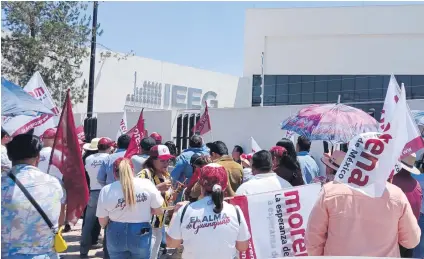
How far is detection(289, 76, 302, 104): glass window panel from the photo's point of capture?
3166 cm

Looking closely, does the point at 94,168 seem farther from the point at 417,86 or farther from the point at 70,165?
the point at 417,86

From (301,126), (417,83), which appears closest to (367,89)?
(417,83)

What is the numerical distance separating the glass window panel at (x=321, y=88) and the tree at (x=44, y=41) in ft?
42.8

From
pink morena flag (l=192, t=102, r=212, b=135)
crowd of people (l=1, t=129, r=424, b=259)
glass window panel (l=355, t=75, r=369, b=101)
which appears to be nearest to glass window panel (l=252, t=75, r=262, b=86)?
glass window panel (l=355, t=75, r=369, b=101)

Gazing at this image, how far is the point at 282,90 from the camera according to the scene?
3272 centimetres

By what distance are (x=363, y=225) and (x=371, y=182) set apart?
0.95 feet

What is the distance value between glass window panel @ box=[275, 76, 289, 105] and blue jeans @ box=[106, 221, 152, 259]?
27279mm

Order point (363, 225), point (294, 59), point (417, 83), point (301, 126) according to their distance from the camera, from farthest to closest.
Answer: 1. point (294, 59)
2. point (417, 83)
3. point (301, 126)
4. point (363, 225)

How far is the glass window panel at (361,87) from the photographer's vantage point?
31150 mm

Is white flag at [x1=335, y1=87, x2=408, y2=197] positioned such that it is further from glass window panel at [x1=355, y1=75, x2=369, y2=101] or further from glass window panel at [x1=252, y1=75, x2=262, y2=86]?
glass window panel at [x1=252, y1=75, x2=262, y2=86]

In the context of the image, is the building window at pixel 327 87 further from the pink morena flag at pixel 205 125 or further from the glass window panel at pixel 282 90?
the pink morena flag at pixel 205 125

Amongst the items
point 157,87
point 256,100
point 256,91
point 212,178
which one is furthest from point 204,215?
point 256,91

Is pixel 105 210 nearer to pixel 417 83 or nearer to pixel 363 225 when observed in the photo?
pixel 363 225

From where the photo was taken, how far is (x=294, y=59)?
110 ft
